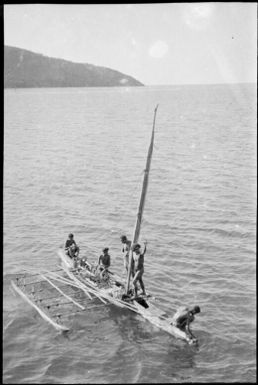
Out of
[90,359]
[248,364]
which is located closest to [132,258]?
[90,359]

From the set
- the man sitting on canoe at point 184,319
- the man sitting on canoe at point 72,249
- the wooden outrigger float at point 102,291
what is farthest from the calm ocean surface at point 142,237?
the man sitting on canoe at point 72,249

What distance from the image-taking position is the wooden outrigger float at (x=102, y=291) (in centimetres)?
1644

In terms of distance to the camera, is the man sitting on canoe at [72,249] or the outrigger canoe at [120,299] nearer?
the outrigger canoe at [120,299]

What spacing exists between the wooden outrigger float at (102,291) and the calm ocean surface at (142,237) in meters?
0.50

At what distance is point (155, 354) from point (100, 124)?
53.1 m

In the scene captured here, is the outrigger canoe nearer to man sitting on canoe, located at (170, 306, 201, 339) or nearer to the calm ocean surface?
man sitting on canoe, located at (170, 306, 201, 339)

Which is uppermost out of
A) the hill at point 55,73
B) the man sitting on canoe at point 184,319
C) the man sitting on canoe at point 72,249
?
the hill at point 55,73

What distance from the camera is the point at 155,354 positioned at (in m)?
15.4

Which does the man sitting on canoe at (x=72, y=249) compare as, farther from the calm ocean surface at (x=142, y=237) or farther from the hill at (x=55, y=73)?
the hill at (x=55, y=73)

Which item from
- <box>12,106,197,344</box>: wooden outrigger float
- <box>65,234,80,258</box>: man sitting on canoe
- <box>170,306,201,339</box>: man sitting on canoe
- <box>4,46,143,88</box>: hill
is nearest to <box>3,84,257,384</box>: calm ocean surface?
<box>12,106,197,344</box>: wooden outrigger float

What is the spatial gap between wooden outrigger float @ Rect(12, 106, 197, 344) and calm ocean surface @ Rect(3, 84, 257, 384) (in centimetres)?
50

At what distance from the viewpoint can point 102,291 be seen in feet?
61.1

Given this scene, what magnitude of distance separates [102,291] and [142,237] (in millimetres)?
8915

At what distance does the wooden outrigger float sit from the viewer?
16438mm
